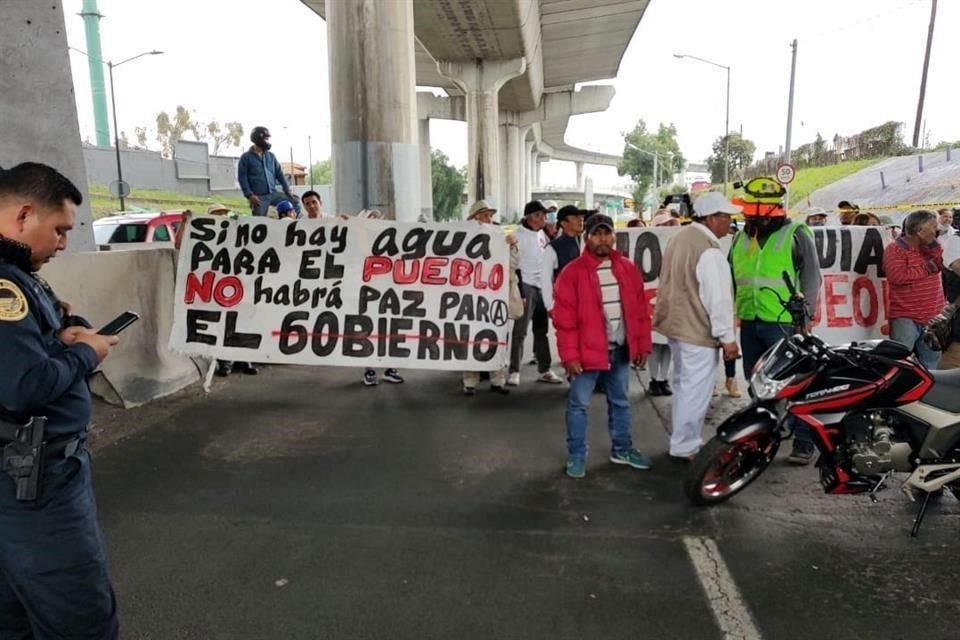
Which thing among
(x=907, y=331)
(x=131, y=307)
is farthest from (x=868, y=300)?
(x=131, y=307)

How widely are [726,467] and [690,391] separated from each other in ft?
2.54

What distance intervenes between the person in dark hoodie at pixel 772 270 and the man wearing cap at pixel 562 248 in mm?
1486

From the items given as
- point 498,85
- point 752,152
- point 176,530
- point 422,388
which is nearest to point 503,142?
point 498,85

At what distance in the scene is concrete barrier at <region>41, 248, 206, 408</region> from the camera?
238 inches

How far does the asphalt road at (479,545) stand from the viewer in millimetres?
3119

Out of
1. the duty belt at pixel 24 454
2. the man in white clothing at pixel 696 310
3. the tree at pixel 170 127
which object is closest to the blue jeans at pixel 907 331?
the man in white clothing at pixel 696 310

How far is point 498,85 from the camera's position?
1297 inches

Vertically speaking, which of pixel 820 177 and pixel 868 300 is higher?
pixel 820 177

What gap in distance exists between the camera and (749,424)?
411cm

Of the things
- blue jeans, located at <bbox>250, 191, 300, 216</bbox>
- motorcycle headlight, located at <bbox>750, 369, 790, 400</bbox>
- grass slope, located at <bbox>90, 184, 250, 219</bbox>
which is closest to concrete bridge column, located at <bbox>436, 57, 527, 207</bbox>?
grass slope, located at <bbox>90, 184, 250, 219</bbox>

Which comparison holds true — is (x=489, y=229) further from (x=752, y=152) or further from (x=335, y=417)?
(x=752, y=152)

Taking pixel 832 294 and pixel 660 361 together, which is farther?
pixel 660 361

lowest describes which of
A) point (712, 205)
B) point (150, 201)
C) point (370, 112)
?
point (712, 205)

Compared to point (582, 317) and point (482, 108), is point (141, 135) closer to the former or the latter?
point (482, 108)
